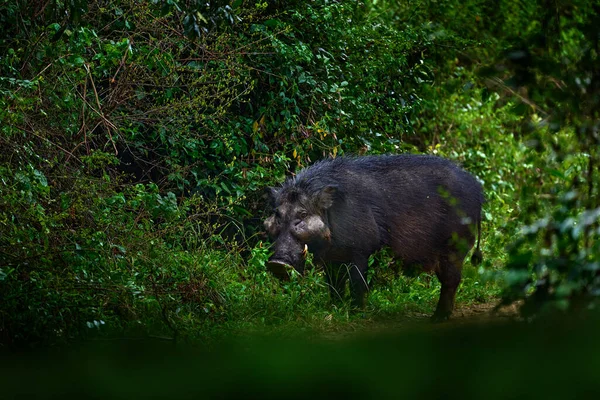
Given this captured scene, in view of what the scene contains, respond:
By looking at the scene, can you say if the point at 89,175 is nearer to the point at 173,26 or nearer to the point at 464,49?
the point at 173,26

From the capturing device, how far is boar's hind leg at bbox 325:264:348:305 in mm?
7211

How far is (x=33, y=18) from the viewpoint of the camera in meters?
6.78

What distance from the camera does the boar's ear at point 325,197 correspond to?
7.26m

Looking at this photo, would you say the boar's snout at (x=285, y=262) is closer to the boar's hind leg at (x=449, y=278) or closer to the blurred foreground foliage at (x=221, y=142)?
the blurred foreground foliage at (x=221, y=142)

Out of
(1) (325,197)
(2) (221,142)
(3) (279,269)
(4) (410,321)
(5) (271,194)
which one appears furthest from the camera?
(2) (221,142)

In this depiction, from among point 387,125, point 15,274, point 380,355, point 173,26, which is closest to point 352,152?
point 387,125

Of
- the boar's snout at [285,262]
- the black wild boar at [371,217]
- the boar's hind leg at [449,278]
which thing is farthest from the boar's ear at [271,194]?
the boar's hind leg at [449,278]

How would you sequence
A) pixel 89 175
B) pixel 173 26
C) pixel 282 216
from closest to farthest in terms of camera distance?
pixel 89 175, pixel 282 216, pixel 173 26

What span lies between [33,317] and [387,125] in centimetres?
471

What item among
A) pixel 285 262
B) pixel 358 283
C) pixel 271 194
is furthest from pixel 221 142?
pixel 358 283

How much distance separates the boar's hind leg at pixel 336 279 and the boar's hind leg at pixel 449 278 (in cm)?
80

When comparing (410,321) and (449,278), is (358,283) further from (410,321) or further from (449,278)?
(449,278)

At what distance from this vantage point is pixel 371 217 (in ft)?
24.2

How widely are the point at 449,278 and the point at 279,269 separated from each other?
4.96ft
